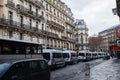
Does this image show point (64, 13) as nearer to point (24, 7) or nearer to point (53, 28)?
point (53, 28)

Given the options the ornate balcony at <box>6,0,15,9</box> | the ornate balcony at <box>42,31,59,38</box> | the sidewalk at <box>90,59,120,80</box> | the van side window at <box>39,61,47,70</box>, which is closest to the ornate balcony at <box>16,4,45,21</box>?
the ornate balcony at <box>6,0,15,9</box>

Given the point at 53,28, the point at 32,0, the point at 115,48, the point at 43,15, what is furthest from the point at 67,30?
the point at 115,48

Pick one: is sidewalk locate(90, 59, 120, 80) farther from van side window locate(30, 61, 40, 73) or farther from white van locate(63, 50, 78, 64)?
white van locate(63, 50, 78, 64)

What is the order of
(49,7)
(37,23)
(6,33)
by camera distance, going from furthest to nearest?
(49,7) < (37,23) < (6,33)

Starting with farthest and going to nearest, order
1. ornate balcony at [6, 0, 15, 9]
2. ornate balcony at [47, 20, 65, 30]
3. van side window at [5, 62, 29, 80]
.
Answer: ornate balcony at [47, 20, 65, 30], ornate balcony at [6, 0, 15, 9], van side window at [5, 62, 29, 80]

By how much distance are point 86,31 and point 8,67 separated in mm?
108184

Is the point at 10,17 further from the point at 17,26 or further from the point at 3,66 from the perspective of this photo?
the point at 3,66

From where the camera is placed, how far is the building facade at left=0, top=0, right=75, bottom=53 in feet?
123

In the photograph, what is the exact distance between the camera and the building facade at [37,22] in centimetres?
3747

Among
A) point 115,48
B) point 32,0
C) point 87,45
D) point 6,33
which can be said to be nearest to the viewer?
point 115,48

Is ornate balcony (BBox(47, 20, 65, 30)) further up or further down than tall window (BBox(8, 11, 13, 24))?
further up

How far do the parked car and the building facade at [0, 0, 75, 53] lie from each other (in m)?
14.1

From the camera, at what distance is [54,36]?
5822 cm

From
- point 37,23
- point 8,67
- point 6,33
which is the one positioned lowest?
point 8,67
